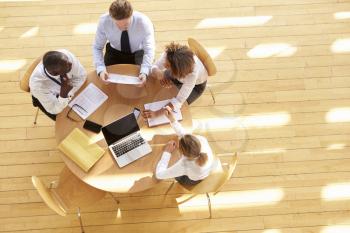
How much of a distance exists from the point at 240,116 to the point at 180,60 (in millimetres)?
1626

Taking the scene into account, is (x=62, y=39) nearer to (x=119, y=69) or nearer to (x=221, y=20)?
(x=119, y=69)

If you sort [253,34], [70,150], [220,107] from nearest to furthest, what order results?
[70,150], [220,107], [253,34]

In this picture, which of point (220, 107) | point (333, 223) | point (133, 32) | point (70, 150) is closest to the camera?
point (70, 150)

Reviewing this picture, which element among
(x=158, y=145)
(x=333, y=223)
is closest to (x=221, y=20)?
(x=158, y=145)

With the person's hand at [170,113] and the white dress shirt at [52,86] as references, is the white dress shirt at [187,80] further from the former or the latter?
the white dress shirt at [52,86]

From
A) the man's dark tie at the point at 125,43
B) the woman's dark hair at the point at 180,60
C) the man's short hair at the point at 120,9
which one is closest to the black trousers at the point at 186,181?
the woman's dark hair at the point at 180,60

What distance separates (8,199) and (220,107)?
2.57m

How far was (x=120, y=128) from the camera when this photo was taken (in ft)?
12.1

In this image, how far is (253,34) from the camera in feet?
17.6

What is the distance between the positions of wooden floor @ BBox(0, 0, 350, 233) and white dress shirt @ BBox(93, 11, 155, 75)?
96 centimetres

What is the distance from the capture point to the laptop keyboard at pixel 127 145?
12.0 feet

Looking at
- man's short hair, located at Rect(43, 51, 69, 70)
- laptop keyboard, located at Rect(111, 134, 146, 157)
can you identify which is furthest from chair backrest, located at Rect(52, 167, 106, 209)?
man's short hair, located at Rect(43, 51, 69, 70)

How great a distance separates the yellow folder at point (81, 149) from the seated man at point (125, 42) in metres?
0.60

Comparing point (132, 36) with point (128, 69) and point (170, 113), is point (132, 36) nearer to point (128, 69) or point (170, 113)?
point (128, 69)
